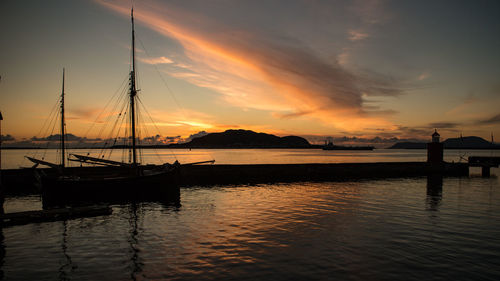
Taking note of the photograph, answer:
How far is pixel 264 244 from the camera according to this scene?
14.8 m

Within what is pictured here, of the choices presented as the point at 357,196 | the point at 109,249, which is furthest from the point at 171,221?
the point at 357,196

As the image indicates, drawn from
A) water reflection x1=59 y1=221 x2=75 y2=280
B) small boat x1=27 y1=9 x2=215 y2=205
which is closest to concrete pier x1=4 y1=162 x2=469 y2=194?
small boat x1=27 y1=9 x2=215 y2=205

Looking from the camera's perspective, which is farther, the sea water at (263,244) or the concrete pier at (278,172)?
the concrete pier at (278,172)

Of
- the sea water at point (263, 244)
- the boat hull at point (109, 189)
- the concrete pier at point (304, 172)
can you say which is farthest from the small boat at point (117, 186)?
the concrete pier at point (304, 172)

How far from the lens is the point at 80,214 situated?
68.2 ft

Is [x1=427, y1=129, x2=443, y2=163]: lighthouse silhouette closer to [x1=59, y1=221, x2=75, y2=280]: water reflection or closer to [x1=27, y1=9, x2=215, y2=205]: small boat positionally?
[x1=27, y1=9, x2=215, y2=205]: small boat

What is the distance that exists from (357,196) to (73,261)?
25985 millimetres

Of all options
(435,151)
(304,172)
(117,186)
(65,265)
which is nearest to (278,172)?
(304,172)

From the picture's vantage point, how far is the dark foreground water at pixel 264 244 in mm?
11641

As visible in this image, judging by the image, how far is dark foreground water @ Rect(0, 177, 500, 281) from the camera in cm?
1164

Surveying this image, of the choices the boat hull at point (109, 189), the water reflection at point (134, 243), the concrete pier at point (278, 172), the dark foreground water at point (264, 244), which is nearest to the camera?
the dark foreground water at point (264, 244)

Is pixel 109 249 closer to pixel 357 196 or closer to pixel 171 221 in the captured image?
pixel 171 221

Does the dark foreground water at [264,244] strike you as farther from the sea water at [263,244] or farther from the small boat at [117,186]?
the small boat at [117,186]

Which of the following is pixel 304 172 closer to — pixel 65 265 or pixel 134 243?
pixel 134 243
